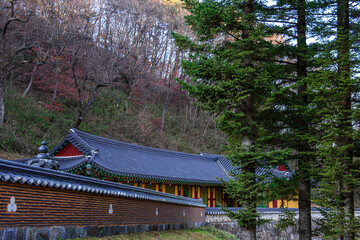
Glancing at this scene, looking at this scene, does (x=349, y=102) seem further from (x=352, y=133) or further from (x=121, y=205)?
(x=121, y=205)

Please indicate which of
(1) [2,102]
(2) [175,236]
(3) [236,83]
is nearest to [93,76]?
(1) [2,102]

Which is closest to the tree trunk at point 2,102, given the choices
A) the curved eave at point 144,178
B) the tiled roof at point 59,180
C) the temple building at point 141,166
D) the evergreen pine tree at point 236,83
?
the temple building at point 141,166

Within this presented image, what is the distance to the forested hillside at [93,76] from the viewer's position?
85.7ft

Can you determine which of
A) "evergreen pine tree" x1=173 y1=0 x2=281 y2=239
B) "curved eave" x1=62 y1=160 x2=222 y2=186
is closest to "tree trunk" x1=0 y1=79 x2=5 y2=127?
"curved eave" x1=62 y1=160 x2=222 y2=186

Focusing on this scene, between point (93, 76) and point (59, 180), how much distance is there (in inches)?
1017

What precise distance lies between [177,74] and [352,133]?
1405 inches

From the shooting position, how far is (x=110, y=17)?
129 feet

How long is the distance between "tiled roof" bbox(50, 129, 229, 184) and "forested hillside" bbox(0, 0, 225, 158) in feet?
20.2

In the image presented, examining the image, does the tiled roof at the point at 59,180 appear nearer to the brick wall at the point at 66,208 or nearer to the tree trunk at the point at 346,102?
the brick wall at the point at 66,208

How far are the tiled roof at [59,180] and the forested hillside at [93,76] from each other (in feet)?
45.1

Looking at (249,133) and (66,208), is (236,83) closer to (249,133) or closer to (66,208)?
(249,133)

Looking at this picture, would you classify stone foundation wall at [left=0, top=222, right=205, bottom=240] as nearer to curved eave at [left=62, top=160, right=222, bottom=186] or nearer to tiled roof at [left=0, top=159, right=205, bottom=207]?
tiled roof at [left=0, top=159, right=205, bottom=207]

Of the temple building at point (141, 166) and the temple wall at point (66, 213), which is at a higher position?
the temple building at point (141, 166)

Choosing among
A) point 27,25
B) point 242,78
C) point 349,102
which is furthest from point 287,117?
point 27,25
